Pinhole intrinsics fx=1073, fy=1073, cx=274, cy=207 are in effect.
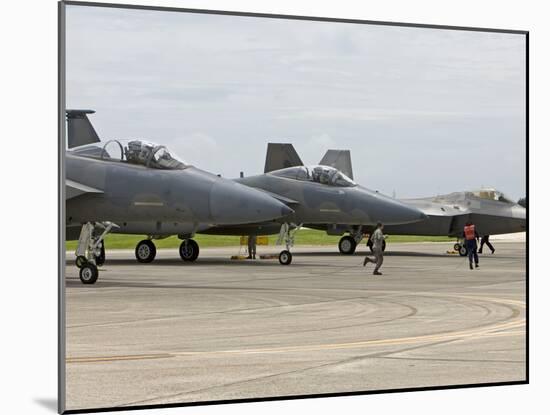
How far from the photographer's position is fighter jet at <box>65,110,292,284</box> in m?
20.5

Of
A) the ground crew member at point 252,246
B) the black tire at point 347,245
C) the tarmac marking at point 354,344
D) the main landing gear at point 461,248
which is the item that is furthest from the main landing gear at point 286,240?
the tarmac marking at point 354,344

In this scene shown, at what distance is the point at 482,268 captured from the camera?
28375mm

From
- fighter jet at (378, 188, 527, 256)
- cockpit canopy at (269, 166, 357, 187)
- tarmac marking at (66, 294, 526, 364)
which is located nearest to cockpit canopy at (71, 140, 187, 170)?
tarmac marking at (66, 294, 526, 364)

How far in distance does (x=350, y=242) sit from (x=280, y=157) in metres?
5.03

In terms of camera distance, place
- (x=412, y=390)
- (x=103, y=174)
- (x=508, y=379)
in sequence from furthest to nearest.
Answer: (x=103, y=174)
(x=508, y=379)
(x=412, y=390)

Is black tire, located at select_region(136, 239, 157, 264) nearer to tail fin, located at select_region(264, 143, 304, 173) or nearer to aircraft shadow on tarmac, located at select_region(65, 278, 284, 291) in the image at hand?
tail fin, located at select_region(264, 143, 304, 173)

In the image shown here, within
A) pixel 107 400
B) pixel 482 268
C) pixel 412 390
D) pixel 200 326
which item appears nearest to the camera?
pixel 107 400

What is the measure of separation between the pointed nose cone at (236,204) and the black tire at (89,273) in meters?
3.27

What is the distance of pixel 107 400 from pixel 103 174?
12.9 m

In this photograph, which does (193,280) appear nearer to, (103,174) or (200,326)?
(103,174)

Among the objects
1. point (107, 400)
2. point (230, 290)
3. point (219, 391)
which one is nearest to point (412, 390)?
point (219, 391)

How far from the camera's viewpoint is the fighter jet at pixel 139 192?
67.4 feet

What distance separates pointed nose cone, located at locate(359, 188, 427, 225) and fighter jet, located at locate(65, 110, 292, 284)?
981 centimetres

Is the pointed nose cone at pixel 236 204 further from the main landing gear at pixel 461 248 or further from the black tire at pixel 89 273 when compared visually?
the main landing gear at pixel 461 248
